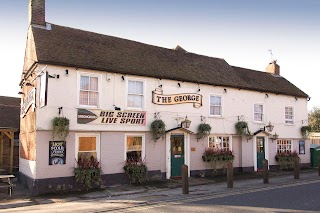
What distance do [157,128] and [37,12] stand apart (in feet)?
28.6

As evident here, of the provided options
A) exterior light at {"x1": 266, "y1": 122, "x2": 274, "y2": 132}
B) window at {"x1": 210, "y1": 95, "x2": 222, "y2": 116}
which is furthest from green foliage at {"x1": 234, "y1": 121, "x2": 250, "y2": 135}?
exterior light at {"x1": 266, "y1": 122, "x2": 274, "y2": 132}

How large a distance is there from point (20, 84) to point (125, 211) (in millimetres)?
12628

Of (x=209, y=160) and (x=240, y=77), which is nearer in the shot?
(x=209, y=160)

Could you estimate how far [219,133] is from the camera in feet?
63.0

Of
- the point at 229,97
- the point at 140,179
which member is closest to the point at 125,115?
the point at 140,179

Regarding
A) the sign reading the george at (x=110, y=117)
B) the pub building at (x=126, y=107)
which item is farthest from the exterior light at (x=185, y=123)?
the sign reading the george at (x=110, y=117)

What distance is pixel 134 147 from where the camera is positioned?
16000mm

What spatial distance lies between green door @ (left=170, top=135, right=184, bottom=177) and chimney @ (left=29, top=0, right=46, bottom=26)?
9351 millimetres

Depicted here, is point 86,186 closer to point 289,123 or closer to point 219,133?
point 219,133

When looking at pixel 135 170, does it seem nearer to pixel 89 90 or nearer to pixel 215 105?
pixel 89 90

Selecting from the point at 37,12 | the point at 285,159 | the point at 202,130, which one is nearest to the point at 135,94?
the point at 202,130

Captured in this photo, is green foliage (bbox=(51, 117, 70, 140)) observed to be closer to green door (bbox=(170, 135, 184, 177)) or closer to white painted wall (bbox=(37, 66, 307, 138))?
white painted wall (bbox=(37, 66, 307, 138))

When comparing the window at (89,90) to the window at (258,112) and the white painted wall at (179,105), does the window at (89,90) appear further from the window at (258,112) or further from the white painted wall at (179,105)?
the window at (258,112)

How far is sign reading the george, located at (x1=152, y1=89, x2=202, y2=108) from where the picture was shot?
1675 centimetres
